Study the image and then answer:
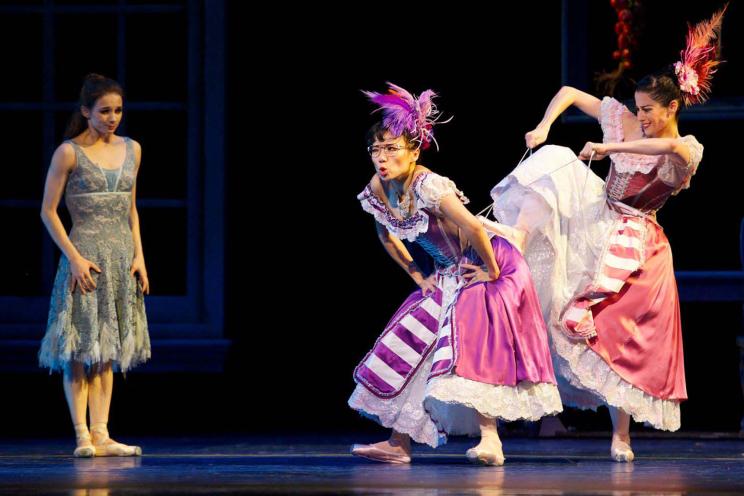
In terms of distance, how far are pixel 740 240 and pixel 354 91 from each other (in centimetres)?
169

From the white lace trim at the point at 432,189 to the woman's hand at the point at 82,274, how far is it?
3.97ft

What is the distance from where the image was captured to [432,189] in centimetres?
442

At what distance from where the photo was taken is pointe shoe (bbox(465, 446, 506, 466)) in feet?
14.5

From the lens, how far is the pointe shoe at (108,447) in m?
4.88

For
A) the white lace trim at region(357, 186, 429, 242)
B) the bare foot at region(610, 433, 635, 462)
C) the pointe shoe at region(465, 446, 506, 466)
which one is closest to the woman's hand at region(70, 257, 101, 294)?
the white lace trim at region(357, 186, 429, 242)

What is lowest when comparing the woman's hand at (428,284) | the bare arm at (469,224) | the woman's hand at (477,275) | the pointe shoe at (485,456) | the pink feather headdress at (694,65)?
the pointe shoe at (485,456)

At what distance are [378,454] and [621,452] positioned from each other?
0.80 m

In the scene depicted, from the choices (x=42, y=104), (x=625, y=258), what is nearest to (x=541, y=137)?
(x=625, y=258)

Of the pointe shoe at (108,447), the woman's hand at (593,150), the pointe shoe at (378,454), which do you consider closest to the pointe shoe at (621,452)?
the pointe shoe at (378,454)

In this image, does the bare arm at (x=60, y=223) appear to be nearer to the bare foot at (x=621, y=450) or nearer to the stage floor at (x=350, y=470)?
the stage floor at (x=350, y=470)

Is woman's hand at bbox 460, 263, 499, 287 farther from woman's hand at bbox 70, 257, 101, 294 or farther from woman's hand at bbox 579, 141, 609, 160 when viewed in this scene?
woman's hand at bbox 70, 257, 101, 294

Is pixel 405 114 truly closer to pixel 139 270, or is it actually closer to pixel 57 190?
pixel 139 270

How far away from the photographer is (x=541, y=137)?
4637 mm

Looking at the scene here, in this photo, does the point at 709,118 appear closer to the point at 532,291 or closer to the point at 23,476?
the point at 532,291
